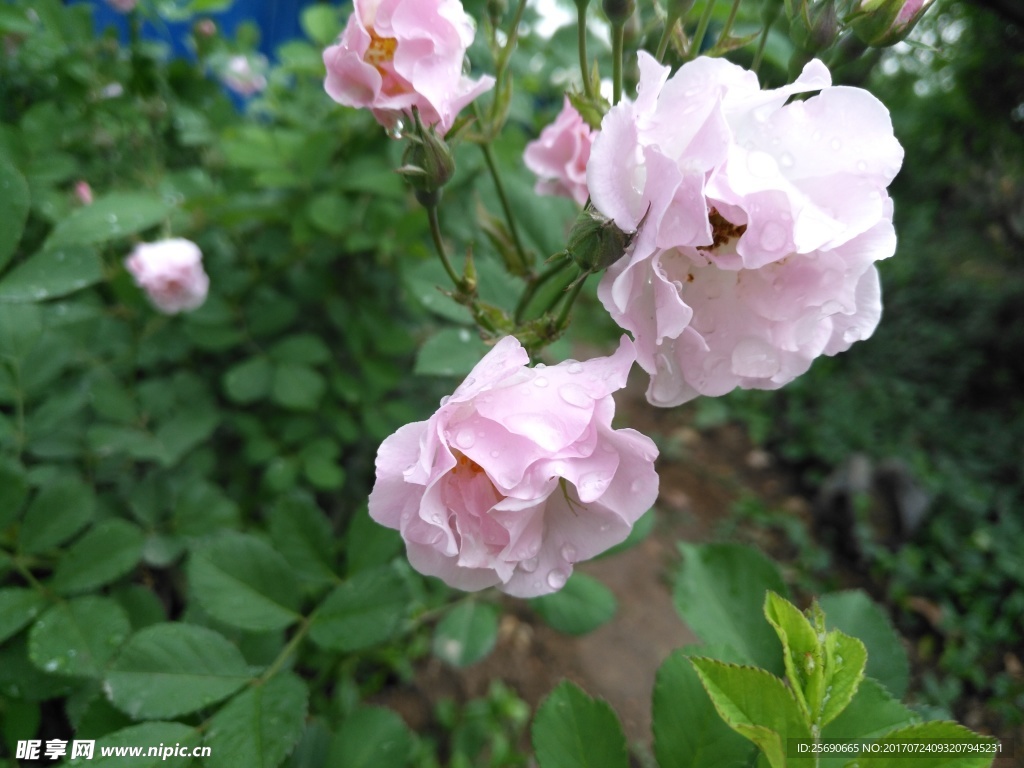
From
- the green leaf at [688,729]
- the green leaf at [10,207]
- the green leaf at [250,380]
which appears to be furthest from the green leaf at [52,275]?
the green leaf at [688,729]

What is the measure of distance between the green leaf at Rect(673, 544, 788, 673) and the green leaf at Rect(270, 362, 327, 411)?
2.78 feet

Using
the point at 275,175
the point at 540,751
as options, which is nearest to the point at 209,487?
the point at 275,175

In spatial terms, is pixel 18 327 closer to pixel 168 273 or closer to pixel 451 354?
pixel 168 273

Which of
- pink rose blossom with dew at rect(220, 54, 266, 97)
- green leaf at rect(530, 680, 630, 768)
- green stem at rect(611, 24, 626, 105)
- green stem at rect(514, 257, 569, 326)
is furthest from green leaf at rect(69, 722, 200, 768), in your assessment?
pink rose blossom with dew at rect(220, 54, 266, 97)

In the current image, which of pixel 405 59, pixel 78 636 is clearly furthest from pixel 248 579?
pixel 405 59

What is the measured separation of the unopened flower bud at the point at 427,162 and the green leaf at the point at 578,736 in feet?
1.77

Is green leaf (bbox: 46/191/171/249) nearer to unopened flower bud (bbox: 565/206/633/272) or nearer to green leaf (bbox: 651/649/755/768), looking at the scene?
unopened flower bud (bbox: 565/206/633/272)

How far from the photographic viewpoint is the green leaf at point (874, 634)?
64 cm

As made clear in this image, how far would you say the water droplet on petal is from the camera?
0.54 meters

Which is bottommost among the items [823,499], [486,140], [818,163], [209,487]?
[823,499]

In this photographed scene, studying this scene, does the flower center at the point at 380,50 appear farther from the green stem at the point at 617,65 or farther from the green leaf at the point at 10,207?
the green leaf at the point at 10,207

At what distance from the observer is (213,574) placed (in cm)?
72

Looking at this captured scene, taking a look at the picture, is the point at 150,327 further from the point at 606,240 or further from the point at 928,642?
the point at 928,642

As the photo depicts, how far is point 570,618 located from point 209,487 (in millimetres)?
702
